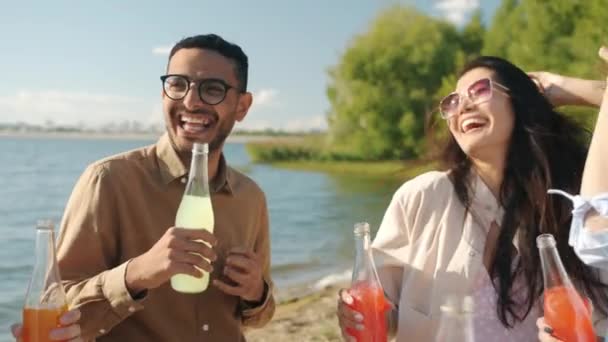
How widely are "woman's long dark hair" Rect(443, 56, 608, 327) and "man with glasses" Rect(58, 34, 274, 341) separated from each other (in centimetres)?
96

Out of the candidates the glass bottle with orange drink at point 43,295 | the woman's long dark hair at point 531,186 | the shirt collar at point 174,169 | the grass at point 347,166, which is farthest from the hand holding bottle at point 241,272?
the grass at point 347,166

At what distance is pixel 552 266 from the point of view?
2.06 metres

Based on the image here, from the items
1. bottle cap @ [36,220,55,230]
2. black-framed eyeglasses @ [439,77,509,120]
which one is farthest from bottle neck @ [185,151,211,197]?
black-framed eyeglasses @ [439,77,509,120]

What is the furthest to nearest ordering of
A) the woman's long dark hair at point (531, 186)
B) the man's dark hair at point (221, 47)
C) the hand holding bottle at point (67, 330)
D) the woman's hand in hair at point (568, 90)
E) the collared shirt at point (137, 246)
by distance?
the woman's hand in hair at point (568, 90) < the man's dark hair at point (221, 47) < the woman's long dark hair at point (531, 186) < the collared shirt at point (137, 246) < the hand holding bottle at point (67, 330)

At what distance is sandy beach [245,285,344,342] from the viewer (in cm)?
711

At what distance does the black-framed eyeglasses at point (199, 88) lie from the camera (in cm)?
258

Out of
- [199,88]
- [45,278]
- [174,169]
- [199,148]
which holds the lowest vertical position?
[45,278]

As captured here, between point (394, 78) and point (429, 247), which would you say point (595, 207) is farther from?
point (394, 78)


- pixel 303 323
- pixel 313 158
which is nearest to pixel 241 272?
pixel 303 323

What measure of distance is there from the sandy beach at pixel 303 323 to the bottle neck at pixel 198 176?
15.7 ft

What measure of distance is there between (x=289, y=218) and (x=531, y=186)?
1970 centimetres

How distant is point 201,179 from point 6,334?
7731 millimetres

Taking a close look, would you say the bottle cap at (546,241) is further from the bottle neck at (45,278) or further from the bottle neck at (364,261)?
the bottle neck at (45,278)

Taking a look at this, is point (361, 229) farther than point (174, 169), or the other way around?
point (174, 169)
